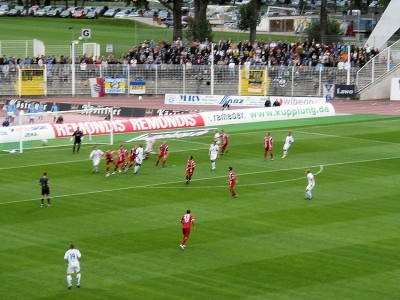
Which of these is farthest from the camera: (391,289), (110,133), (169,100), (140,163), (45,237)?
(169,100)

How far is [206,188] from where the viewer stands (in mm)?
46281

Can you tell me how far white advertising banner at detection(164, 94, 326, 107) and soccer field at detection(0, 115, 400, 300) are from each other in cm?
1644

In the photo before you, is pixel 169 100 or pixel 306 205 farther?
pixel 169 100

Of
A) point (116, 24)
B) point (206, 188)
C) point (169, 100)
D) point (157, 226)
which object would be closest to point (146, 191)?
point (206, 188)

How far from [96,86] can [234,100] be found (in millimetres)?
11355

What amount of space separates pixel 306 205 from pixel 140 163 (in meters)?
9.91

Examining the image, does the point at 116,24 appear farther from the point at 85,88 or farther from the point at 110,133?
the point at 110,133

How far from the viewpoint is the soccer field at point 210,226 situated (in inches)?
1244

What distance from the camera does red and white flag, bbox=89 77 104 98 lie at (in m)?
81.6

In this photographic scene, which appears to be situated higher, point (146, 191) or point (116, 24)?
point (116, 24)

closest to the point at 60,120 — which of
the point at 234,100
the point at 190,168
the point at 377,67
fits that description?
the point at 190,168

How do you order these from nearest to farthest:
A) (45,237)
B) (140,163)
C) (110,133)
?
(45,237) → (140,163) → (110,133)

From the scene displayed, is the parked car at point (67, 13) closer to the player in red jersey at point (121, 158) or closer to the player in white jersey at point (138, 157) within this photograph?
the player in red jersey at point (121, 158)

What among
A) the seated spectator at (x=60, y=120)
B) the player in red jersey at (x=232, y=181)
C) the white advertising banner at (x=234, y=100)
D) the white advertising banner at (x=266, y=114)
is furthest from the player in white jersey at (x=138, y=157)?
the white advertising banner at (x=234, y=100)
